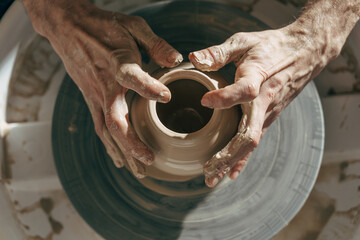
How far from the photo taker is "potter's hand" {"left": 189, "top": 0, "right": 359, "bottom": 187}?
3.55 feet

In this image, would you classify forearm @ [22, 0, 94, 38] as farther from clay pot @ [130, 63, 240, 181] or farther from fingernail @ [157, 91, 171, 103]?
fingernail @ [157, 91, 171, 103]

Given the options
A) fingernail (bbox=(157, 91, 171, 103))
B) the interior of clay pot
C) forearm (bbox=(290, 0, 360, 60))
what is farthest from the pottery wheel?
fingernail (bbox=(157, 91, 171, 103))

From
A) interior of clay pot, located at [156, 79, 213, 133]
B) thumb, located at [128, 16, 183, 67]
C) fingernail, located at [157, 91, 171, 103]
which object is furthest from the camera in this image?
interior of clay pot, located at [156, 79, 213, 133]

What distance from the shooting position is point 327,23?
140cm

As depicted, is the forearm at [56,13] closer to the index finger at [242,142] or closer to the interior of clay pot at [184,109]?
the interior of clay pot at [184,109]

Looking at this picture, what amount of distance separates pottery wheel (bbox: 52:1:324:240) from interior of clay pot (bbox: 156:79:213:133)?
195 millimetres

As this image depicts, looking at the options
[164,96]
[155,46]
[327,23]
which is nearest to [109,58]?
[155,46]

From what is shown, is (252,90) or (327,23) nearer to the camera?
(252,90)

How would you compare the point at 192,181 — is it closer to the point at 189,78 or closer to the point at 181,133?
the point at 181,133

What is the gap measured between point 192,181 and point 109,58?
0.66 m

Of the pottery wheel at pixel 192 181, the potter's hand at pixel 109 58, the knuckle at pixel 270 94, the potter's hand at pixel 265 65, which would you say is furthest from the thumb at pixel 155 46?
the knuckle at pixel 270 94

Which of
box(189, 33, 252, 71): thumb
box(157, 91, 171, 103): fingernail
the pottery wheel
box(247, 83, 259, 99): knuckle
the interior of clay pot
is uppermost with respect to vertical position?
box(189, 33, 252, 71): thumb

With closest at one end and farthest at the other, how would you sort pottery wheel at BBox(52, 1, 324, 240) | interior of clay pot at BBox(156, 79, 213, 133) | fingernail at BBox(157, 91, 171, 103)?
fingernail at BBox(157, 91, 171, 103) → interior of clay pot at BBox(156, 79, 213, 133) → pottery wheel at BBox(52, 1, 324, 240)

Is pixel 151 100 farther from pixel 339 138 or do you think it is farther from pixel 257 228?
pixel 339 138
